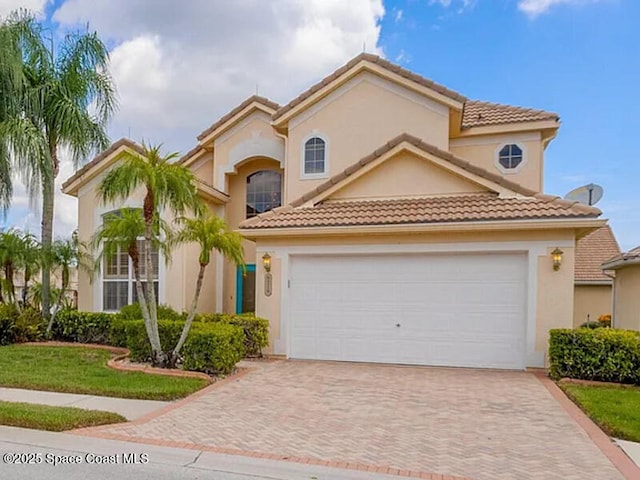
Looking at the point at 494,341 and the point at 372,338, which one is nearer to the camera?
the point at 494,341

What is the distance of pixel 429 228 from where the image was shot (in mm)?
10148

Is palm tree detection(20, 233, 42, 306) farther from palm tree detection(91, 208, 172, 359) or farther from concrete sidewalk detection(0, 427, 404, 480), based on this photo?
concrete sidewalk detection(0, 427, 404, 480)

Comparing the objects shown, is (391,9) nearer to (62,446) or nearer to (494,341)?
(494,341)

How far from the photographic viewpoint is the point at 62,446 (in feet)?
17.3

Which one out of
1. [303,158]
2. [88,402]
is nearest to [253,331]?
[88,402]

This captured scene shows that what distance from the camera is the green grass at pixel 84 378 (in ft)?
24.9

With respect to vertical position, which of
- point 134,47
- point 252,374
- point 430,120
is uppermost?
point 134,47

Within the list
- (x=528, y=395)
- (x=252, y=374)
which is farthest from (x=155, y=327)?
(x=528, y=395)

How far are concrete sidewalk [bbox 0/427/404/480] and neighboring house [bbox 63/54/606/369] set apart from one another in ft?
20.2

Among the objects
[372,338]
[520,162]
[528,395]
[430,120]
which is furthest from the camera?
[520,162]

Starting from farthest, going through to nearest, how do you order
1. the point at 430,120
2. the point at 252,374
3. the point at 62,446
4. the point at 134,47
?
the point at 134,47 < the point at 430,120 < the point at 252,374 < the point at 62,446

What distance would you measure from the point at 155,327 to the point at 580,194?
16751 millimetres

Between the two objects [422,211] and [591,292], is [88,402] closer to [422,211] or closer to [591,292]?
[422,211]

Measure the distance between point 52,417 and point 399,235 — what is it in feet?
26.1
